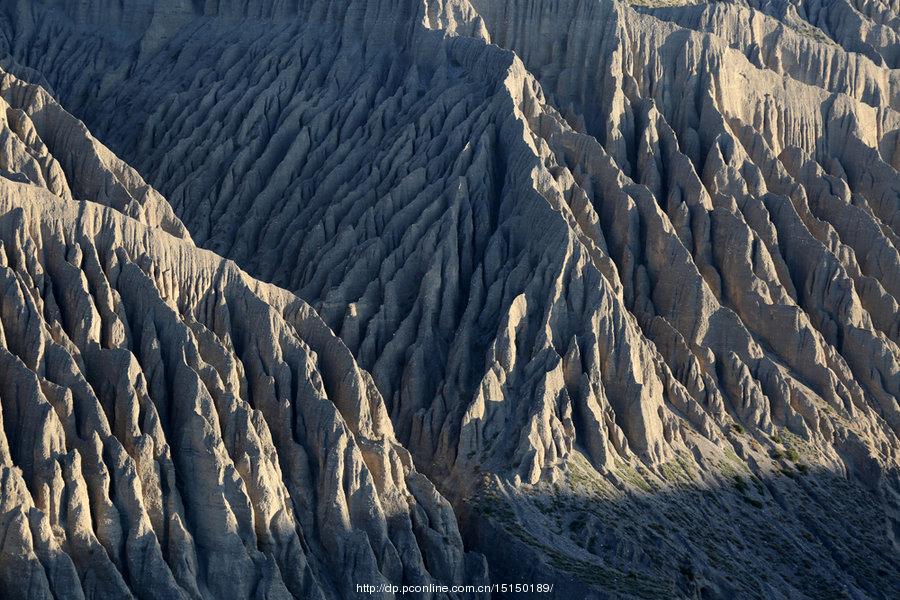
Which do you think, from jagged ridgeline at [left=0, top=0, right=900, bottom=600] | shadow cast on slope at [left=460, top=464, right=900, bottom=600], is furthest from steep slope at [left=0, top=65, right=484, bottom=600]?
shadow cast on slope at [left=460, top=464, right=900, bottom=600]

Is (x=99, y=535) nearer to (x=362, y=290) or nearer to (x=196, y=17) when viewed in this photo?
(x=362, y=290)

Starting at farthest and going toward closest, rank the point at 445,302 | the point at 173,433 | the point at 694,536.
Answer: the point at 445,302 → the point at 694,536 → the point at 173,433

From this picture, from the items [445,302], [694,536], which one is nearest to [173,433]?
[445,302]

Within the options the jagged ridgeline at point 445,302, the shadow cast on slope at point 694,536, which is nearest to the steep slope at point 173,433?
the jagged ridgeline at point 445,302

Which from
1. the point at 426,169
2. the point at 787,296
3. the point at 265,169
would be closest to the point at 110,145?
the point at 265,169

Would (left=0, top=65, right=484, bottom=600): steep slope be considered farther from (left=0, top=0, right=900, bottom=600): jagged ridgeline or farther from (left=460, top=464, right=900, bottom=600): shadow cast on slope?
(left=460, top=464, right=900, bottom=600): shadow cast on slope

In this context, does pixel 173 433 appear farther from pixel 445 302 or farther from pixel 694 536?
pixel 694 536
